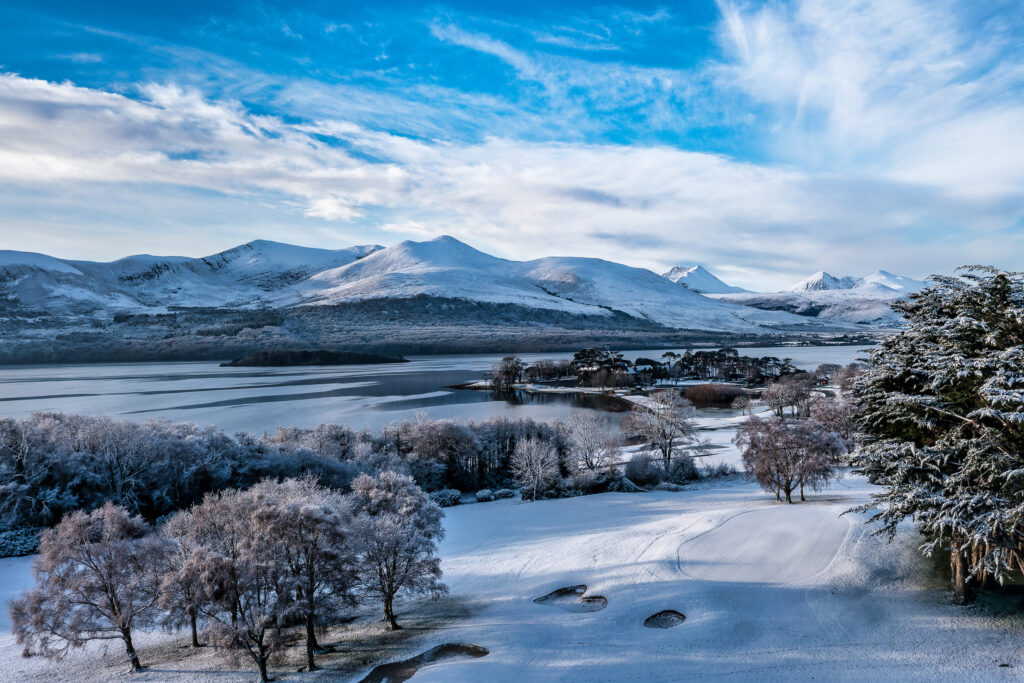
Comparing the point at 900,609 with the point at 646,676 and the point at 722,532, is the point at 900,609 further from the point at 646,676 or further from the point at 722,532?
the point at 646,676

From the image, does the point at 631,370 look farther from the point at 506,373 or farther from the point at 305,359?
the point at 305,359

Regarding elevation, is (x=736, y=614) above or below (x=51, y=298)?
below

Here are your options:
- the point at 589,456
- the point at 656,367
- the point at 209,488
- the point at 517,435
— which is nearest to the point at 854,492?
the point at 589,456

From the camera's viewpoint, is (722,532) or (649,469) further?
(649,469)

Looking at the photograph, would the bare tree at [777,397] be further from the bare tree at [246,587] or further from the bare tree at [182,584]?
the bare tree at [182,584]

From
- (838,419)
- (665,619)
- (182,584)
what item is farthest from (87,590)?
(838,419)

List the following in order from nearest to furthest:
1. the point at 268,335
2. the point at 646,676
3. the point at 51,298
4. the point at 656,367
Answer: the point at 646,676, the point at 656,367, the point at 268,335, the point at 51,298

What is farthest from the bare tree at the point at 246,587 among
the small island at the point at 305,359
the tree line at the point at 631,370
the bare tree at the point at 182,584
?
the small island at the point at 305,359
